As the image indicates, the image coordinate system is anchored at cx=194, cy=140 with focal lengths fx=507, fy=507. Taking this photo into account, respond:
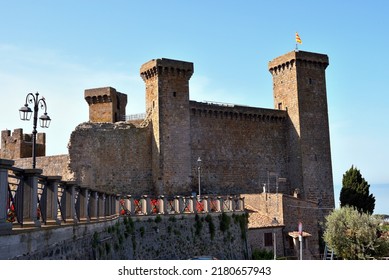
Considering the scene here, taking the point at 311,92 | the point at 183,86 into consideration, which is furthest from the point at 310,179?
the point at 183,86

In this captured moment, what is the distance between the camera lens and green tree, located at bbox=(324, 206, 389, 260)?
3117 cm

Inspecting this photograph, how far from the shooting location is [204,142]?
37.8 metres

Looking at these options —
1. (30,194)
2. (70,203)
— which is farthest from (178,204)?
(30,194)

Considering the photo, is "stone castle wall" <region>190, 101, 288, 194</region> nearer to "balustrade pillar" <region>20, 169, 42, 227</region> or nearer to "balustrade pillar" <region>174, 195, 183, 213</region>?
"balustrade pillar" <region>174, 195, 183, 213</region>

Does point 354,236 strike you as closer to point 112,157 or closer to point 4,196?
point 112,157

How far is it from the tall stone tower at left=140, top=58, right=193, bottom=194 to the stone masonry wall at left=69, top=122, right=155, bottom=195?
83cm

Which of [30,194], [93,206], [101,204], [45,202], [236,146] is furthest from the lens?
[236,146]

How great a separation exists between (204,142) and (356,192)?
16.1 meters

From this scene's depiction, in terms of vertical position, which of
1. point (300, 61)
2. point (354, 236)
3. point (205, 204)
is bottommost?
point (354, 236)

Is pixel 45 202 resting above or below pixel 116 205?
above

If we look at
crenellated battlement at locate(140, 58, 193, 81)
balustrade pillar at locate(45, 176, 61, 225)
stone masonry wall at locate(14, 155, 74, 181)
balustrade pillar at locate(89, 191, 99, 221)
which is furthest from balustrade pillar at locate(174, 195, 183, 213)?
balustrade pillar at locate(45, 176, 61, 225)
